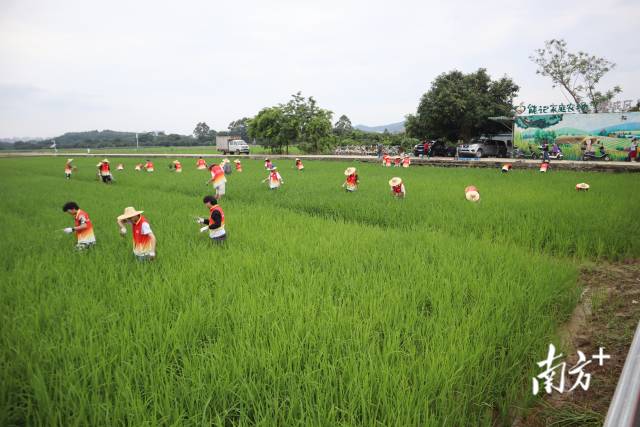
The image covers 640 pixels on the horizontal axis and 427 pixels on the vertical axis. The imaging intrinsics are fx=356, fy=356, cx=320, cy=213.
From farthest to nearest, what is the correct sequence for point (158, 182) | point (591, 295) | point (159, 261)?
1. point (158, 182)
2. point (159, 261)
3. point (591, 295)

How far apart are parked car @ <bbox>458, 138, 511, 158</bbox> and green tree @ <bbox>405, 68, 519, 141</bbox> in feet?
7.40

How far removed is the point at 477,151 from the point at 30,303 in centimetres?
2244

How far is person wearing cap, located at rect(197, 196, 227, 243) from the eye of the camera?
4.83 meters

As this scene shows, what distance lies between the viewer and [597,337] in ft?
9.87

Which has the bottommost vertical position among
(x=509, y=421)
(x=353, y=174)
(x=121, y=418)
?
(x=509, y=421)

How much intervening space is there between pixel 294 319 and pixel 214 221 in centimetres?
254

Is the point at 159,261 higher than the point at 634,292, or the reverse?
the point at 159,261

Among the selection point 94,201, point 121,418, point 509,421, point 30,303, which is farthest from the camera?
point 94,201

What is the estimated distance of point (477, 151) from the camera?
21531 millimetres

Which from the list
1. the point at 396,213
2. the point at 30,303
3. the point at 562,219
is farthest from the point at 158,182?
the point at 562,219

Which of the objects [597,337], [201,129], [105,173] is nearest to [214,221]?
[597,337]

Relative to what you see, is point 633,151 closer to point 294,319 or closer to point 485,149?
point 485,149

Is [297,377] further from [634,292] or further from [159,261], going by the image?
[634,292]

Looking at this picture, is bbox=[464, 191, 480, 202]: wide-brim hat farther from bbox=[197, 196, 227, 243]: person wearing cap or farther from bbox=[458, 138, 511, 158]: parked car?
bbox=[458, 138, 511, 158]: parked car
